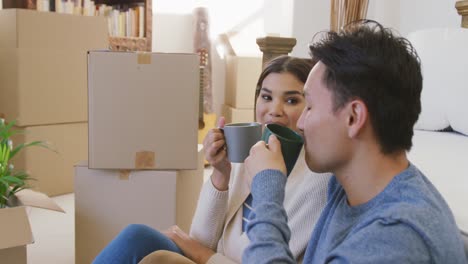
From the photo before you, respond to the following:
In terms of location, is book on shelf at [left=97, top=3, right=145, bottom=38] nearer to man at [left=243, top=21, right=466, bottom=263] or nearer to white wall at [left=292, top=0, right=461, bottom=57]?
white wall at [left=292, top=0, right=461, bottom=57]

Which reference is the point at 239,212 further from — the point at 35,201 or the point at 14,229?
the point at 35,201

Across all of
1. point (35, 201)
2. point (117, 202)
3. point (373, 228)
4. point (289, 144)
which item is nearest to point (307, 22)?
point (117, 202)

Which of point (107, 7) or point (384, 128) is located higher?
point (107, 7)

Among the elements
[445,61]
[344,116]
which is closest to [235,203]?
[344,116]

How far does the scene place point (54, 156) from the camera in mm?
2729

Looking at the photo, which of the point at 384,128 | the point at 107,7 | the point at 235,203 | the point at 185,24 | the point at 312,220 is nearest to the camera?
the point at 384,128

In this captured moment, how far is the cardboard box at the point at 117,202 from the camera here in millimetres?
1721

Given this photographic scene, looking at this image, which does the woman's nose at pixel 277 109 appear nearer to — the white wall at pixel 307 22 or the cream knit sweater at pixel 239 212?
the cream knit sweater at pixel 239 212

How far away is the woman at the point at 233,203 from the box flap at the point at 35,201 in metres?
0.44

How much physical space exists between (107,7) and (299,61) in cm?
255

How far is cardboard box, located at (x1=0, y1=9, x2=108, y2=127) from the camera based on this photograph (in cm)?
258

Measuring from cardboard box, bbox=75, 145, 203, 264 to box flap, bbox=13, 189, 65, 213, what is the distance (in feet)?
0.61

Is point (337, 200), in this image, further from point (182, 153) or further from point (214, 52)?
point (214, 52)

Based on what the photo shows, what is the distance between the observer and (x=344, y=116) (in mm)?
710
